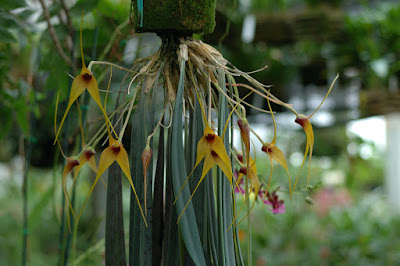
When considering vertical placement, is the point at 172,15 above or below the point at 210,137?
above

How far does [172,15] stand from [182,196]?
A: 0.16 meters

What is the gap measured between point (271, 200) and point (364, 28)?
176cm

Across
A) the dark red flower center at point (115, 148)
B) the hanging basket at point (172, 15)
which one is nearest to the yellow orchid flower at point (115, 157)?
the dark red flower center at point (115, 148)

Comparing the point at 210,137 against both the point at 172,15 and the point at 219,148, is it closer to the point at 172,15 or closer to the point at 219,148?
the point at 219,148

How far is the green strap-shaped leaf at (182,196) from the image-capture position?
0.93 ft

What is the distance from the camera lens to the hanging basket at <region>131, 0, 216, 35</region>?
1.12 ft

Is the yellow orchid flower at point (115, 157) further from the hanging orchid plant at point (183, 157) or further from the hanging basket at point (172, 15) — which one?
the hanging basket at point (172, 15)

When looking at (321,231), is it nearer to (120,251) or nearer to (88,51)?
(88,51)

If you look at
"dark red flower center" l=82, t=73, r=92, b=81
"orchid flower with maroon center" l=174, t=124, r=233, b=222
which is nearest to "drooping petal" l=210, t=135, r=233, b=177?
"orchid flower with maroon center" l=174, t=124, r=233, b=222

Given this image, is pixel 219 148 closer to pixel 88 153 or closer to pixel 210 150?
pixel 210 150

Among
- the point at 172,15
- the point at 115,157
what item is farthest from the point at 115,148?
the point at 172,15

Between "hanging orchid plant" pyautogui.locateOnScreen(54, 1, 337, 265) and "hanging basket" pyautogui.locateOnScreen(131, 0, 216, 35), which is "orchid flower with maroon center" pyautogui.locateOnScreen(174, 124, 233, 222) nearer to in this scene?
"hanging orchid plant" pyautogui.locateOnScreen(54, 1, 337, 265)

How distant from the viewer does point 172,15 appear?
34 cm

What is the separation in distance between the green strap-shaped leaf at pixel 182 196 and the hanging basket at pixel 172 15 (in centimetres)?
8
